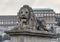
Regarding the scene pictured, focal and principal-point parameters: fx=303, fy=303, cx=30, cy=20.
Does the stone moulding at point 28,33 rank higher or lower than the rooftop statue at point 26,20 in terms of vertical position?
lower

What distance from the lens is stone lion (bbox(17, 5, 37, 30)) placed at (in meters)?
8.45

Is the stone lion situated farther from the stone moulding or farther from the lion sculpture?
the stone moulding

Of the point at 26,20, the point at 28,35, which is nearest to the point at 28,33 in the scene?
the point at 28,35

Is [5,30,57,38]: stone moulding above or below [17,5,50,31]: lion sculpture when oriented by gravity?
below

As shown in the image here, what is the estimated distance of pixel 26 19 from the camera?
8594mm

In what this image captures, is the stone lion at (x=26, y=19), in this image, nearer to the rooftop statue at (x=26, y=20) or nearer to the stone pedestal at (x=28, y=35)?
the rooftop statue at (x=26, y=20)

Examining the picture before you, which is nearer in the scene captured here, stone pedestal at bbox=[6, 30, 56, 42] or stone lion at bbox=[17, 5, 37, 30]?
stone pedestal at bbox=[6, 30, 56, 42]

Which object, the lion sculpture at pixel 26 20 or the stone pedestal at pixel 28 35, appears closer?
the stone pedestal at pixel 28 35

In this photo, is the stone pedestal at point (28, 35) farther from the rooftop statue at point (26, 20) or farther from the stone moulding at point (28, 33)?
the rooftop statue at point (26, 20)

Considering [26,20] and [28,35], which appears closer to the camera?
[28,35]

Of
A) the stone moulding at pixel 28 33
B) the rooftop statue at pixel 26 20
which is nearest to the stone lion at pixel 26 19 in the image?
the rooftop statue at pixel 26 20

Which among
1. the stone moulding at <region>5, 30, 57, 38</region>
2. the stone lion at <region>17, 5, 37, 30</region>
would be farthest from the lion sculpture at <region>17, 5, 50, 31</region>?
the stone moulding at <region>5, 30, 57, 38</region>

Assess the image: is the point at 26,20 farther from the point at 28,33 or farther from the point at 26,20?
the point at 28,33

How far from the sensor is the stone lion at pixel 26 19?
332 inches
